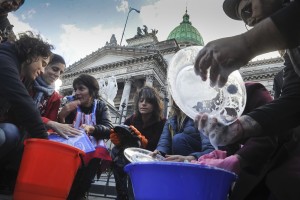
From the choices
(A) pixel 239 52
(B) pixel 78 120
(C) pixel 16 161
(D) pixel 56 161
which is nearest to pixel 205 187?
(A) pixel 239 52

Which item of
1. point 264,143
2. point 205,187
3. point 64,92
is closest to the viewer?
point 205,187

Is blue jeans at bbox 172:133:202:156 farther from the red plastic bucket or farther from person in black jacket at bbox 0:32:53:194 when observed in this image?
person in black jacket at bbox 0:32:53:194

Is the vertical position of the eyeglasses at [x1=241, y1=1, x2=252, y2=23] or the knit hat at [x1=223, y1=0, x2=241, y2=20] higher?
the knit hat at [x1=223, y1=0, x2=241, y2=20]

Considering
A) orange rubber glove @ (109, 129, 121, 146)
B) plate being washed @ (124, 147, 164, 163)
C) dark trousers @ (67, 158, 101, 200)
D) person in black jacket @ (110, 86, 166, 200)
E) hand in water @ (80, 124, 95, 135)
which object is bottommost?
dark trousers @ (67, 158, 101, 200)

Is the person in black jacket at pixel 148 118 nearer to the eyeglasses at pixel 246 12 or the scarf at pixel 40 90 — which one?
the scarf at pixel 40 90

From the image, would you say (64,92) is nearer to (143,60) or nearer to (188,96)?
(143,60)

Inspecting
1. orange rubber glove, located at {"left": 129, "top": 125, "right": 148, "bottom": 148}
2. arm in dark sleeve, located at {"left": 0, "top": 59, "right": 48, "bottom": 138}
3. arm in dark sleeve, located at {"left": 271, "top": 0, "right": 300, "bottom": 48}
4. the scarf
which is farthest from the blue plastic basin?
the scarf

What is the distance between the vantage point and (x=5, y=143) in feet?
6.67

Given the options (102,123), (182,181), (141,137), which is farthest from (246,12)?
(102,123)

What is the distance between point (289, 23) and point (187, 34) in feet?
106

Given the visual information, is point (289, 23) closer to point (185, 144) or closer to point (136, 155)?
point (136, 155)

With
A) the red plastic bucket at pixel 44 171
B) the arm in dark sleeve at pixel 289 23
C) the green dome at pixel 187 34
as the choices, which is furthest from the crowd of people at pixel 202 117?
the green dome at pixel 187 34

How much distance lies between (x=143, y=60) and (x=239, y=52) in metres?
25.5

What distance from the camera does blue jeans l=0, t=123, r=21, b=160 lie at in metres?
2.01
